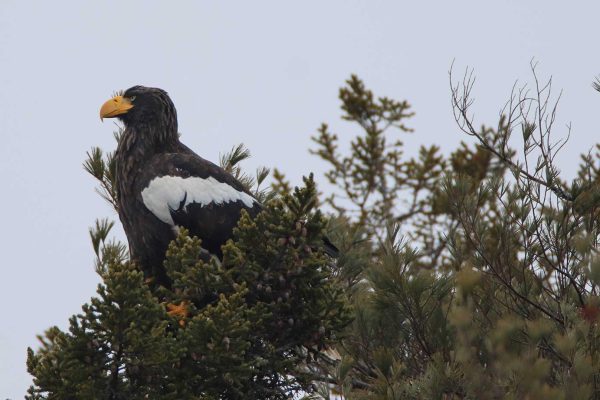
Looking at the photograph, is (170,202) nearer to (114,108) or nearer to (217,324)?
(114,108)

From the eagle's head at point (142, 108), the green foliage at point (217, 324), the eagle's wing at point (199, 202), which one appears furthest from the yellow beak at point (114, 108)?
the green foliage at point (217, 324)

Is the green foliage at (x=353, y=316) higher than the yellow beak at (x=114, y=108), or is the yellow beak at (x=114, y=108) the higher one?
the yellow beak at (x=114, y=108)

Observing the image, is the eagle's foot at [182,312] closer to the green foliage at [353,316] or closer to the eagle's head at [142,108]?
the green foliage at [353,316]

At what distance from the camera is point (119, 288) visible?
498cm

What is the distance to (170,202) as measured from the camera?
284 inches

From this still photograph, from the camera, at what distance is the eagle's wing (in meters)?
7.21

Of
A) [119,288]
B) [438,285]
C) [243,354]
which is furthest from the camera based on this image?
[438,285]

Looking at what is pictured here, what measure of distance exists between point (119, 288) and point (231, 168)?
3190 millimetres

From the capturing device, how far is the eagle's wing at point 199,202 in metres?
7.21

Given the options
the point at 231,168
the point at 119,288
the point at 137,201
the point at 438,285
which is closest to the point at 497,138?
the point at 438,285

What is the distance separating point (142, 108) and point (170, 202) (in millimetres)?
1318

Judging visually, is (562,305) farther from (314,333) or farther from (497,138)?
(497,138)

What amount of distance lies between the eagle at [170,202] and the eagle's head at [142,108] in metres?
0.40

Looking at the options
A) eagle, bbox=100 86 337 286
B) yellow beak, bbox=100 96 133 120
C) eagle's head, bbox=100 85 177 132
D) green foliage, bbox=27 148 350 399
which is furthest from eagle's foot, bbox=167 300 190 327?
yellow beak, bbox=100 96 133 120
